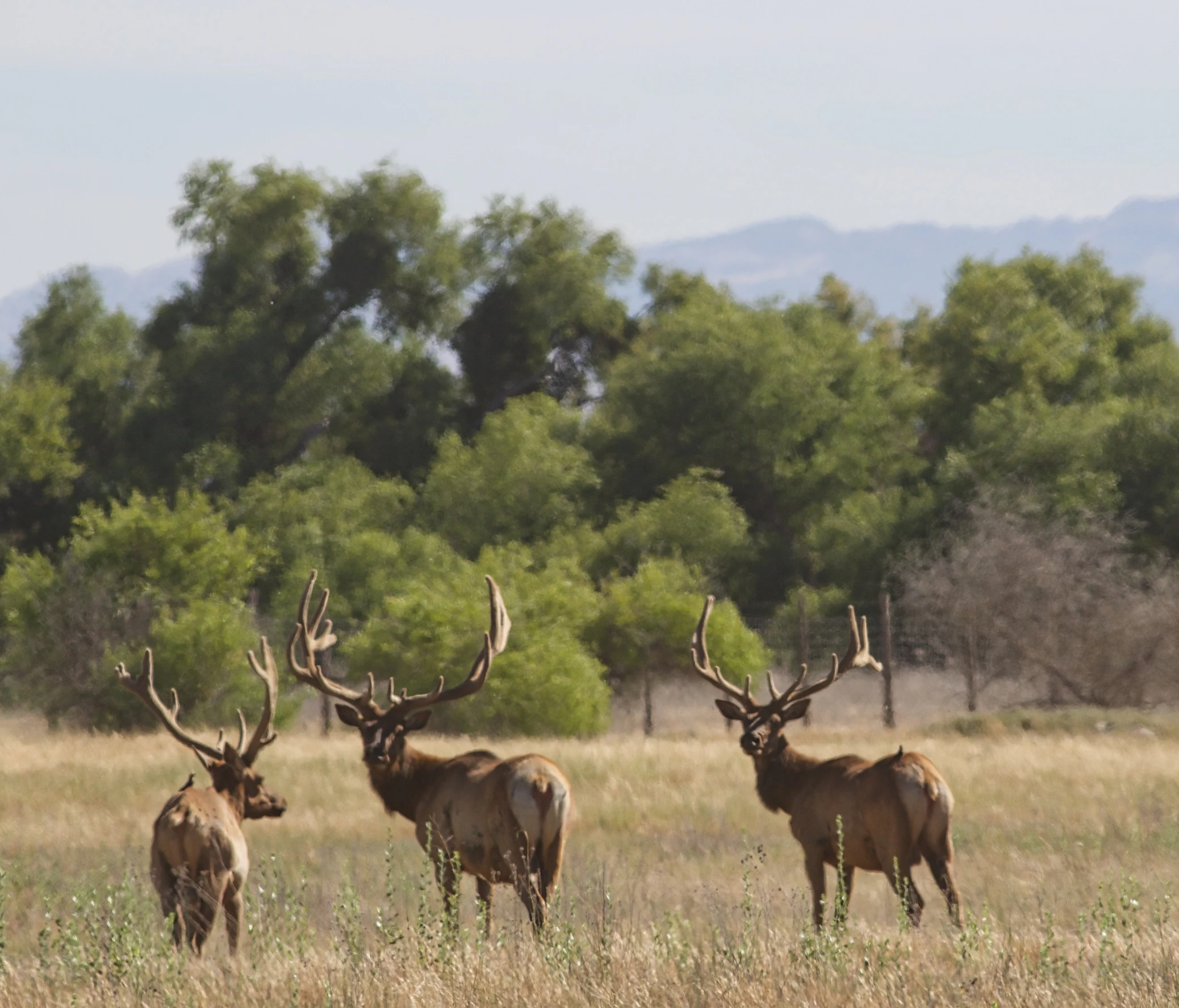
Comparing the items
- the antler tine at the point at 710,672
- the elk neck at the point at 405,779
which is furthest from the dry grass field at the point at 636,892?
the antler tine at the point at 710,672

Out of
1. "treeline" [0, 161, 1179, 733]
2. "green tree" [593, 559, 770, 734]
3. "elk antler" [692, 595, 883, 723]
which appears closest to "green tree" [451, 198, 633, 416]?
"treeline" [0, 161, 1179, 733]

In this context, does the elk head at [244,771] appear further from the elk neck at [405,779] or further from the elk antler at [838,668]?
the elk antler at [838,668]

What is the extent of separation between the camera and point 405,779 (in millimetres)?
9383

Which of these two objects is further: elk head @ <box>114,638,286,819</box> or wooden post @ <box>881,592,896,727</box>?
wooden post @ <box>881,592,896,727</box>

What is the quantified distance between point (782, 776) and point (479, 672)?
1904mm

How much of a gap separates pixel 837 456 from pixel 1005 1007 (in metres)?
35.4

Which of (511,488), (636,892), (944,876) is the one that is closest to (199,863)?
(636,892)

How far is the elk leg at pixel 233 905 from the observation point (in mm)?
8328

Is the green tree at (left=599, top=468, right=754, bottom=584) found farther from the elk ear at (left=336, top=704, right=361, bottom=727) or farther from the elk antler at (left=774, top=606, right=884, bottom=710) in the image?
the elk ear at (left=336, top=704, right=361, bottom=727)

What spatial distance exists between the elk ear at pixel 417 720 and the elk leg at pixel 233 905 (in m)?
1.35

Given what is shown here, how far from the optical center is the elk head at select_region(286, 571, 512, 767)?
366 inches

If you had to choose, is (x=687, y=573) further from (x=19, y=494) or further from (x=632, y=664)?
(x=19, y=494)

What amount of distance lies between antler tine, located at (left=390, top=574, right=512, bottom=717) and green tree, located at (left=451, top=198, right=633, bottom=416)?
39.1m

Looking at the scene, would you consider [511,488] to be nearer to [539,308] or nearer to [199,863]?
[539,308]
